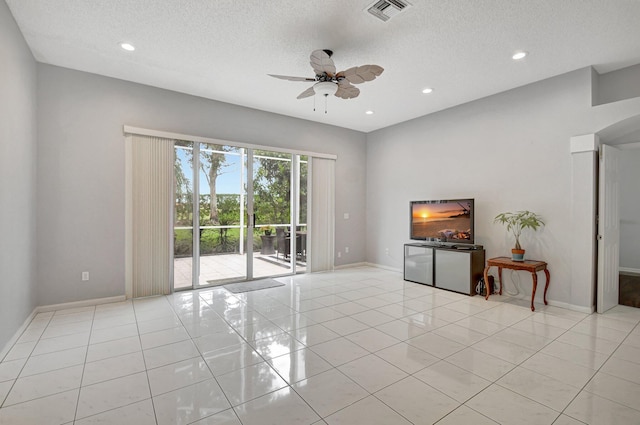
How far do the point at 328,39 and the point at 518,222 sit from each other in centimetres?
359

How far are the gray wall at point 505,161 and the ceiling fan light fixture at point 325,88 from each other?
2.85 metres

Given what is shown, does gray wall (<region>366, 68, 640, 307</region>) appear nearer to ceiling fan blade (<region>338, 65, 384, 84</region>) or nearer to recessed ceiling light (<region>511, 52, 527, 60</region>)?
recessed ceiling light (<region>511, 52, 527, 60</region>)

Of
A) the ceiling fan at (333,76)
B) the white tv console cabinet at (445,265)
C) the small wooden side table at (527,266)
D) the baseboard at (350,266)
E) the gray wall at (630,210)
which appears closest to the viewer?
the ceiling fan at (333,76)

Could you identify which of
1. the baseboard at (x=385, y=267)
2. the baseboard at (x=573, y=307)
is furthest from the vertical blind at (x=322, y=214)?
the baseboard at (x=573, y=307)

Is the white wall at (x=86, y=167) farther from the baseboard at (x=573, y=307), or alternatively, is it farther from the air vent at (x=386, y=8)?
the baseboard at (x=573, y=307)

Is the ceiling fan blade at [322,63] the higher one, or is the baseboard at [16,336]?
the ceiling fan blade at [322,63]

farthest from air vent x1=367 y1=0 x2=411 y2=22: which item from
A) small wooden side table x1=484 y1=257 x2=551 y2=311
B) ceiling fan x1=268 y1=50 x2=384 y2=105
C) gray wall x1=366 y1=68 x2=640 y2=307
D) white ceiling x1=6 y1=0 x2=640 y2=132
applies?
small wooden side table x1=484 y1=257 x2=551 y2=311

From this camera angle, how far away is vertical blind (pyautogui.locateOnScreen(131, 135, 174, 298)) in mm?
4219

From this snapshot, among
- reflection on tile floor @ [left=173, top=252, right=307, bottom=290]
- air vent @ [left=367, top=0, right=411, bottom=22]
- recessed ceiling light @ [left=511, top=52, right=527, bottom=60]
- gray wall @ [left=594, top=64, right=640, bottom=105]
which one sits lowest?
reflection on tile floor @ [left=173, top=252, right=307, bottom=290]

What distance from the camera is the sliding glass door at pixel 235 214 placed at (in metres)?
4.69

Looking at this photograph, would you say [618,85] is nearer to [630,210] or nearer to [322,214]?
[630,210]

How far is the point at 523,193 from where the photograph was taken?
14.0 ft

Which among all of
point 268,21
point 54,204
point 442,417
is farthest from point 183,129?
point 442,417

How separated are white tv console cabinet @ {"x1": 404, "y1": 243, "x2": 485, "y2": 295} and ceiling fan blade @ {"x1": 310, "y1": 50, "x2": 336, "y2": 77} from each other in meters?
3.30
